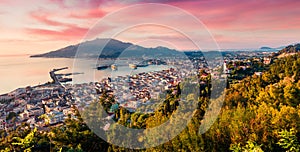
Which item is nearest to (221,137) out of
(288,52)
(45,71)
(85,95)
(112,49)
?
(112,49)

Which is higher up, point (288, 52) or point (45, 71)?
point (288, 52)

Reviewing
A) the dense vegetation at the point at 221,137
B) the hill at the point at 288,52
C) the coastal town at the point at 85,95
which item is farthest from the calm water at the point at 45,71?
the hill at the point at 288,52

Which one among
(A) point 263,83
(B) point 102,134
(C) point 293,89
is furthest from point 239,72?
(B) point 102,134

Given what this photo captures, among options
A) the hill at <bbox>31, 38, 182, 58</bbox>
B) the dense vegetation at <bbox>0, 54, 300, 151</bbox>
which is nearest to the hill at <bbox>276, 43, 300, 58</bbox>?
the hill at <bbox>31, 38, 182, 58</bbox>

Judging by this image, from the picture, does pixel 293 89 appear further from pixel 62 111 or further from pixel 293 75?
pixel 62 111

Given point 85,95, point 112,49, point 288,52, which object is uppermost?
point 112,49

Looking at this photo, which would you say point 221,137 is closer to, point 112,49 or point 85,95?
point 112,49

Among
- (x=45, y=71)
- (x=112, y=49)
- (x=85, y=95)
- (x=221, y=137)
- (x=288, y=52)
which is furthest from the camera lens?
(x=288, y=52)
